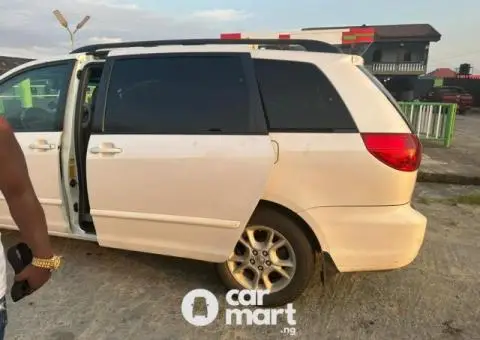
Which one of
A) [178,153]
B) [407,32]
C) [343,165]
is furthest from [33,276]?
[407,32]

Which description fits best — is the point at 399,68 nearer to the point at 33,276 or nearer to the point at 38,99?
the point at 38,99

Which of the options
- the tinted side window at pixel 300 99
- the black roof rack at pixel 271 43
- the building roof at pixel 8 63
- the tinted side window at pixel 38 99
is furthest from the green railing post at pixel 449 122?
the building roof at pixel 8 63

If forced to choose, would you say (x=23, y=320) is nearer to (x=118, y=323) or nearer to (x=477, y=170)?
(x=118, y=323)

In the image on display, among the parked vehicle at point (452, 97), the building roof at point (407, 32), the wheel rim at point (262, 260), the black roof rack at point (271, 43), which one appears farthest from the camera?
the building roof at point (407, 32)

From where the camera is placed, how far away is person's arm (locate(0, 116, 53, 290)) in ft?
4.52

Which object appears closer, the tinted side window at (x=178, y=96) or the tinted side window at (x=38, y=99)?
the tinted side window at (x=178, y=96)

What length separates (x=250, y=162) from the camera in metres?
2.78

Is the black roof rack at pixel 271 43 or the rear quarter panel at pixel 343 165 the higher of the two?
the black roof rack at pixel 271 43

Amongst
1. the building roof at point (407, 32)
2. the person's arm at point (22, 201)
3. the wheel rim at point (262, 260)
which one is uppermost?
the building roof at point (407, 32)

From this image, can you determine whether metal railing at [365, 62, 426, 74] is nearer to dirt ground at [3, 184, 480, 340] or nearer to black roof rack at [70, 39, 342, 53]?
dirt ground at [3, 184, 480, 340]

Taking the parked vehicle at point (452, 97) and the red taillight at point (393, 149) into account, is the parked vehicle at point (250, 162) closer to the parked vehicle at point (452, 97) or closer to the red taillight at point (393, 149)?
the red taillight at point (393, 149)

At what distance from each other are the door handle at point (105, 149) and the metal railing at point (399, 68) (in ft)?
117

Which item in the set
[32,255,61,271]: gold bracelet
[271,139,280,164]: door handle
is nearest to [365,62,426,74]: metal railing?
[271,139,280,164]: door handle

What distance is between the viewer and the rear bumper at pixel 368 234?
2.78 metres
